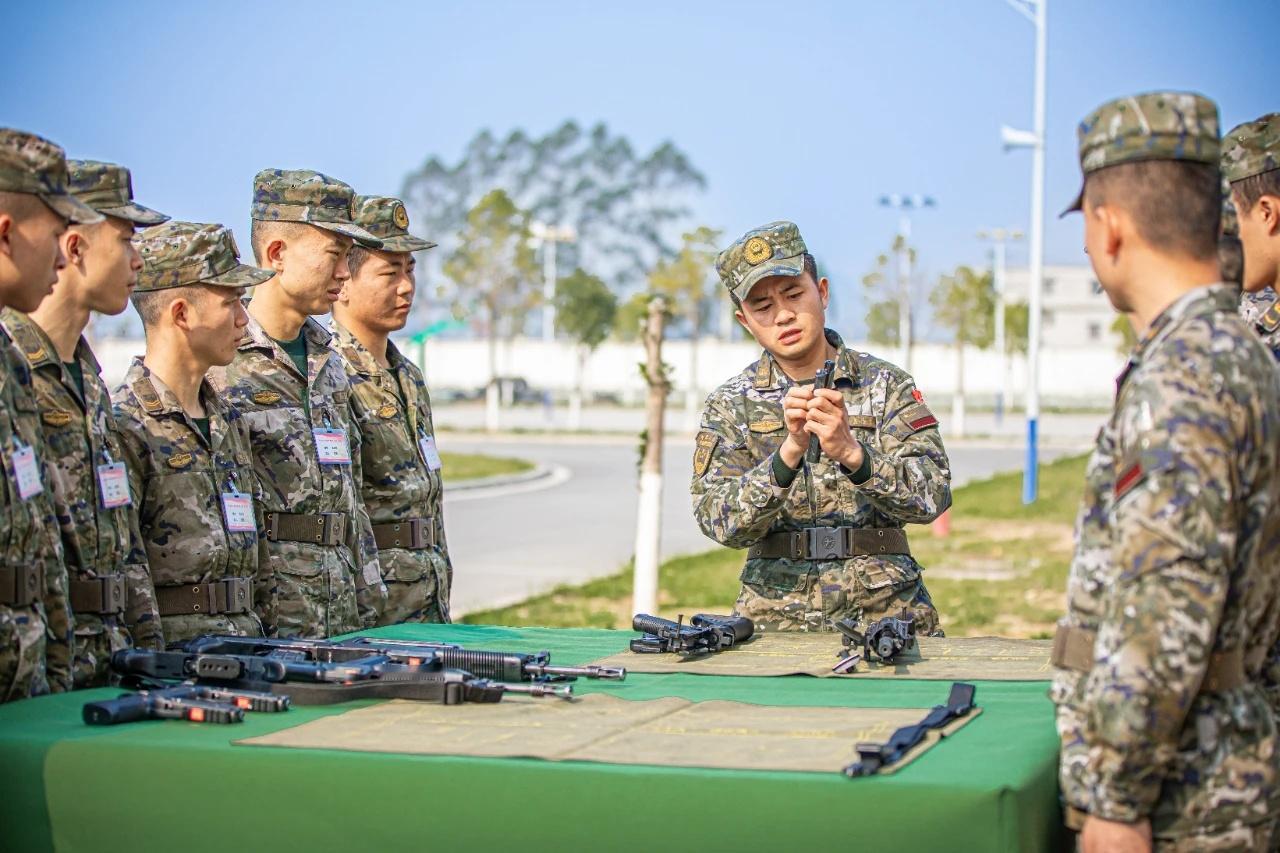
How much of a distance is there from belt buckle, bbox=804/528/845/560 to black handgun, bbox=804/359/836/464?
23 cm

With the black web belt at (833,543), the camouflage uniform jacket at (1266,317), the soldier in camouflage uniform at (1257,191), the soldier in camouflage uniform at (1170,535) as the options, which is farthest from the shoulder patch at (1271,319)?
the soldier in camouflage uniform at (1170,535)

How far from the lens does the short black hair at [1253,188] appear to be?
4086mm

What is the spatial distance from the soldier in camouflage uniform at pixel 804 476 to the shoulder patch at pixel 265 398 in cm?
149

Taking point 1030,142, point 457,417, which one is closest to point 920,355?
point 457,417

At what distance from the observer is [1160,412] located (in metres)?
2.56

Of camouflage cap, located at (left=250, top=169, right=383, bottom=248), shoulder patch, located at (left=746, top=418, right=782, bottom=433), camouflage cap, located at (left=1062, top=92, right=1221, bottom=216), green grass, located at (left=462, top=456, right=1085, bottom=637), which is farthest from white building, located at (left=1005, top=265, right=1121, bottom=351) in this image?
camouflage cap, located at (left=1062, top=92, right=1221, bottom=216)

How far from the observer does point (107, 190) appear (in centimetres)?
427

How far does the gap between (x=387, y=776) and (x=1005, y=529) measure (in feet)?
50.3

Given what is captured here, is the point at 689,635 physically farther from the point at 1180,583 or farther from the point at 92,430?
the point at 1180,583

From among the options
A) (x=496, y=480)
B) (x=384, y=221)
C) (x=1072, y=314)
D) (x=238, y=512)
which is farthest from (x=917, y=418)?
(x=1072, y=314)

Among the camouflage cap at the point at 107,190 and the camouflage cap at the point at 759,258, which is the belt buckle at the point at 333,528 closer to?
the camouflage cap at the point at 107,190

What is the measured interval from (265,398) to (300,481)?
12.5 inches

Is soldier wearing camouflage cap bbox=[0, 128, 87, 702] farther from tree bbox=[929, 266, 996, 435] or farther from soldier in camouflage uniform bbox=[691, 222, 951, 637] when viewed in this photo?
tree bbox=[929, 266, 996, 435]

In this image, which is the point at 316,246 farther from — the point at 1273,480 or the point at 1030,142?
the point at 1030,142
